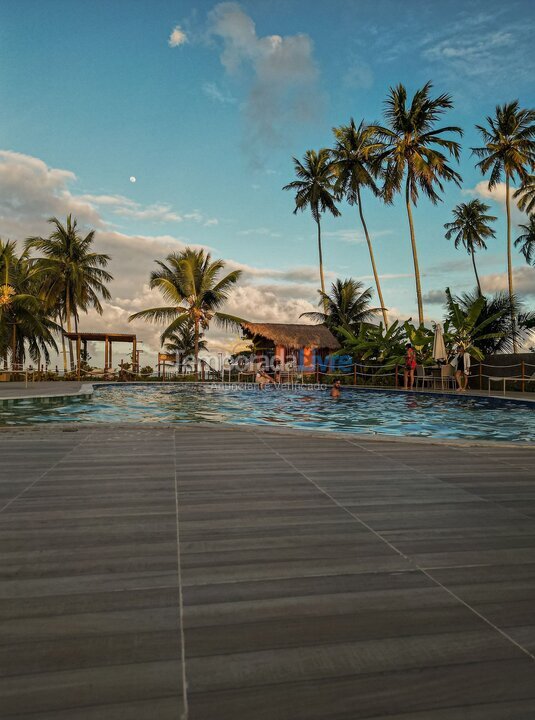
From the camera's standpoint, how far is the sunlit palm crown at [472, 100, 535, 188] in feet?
88.4

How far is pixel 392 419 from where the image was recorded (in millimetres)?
10156

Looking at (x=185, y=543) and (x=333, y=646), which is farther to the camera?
(x=185, y=543)

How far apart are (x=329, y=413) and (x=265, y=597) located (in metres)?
9.87

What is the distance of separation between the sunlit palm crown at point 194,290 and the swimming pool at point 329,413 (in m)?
11.4

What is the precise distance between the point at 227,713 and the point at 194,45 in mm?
14991

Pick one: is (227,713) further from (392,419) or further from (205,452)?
(392,419)

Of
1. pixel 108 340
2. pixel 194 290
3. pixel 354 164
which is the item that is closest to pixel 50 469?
pixel 108 340

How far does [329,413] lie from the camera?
1151 centimetres

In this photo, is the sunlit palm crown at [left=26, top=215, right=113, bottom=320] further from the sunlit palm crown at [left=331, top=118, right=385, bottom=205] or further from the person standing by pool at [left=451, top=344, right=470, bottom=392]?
the person standing by pool at [left=451, top=344, right=470, bottom=392]

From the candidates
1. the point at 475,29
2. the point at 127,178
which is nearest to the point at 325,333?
the point at 127,178

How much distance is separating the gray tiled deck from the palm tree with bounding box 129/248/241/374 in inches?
866

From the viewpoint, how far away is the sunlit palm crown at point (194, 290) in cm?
2564

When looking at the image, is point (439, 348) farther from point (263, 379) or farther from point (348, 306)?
point (348, 306)

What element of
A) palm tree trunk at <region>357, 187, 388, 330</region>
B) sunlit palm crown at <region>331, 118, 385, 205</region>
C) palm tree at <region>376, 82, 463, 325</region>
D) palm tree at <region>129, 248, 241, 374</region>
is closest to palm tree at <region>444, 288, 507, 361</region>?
palm tree at <region>376, 82, 463, 325</region>
